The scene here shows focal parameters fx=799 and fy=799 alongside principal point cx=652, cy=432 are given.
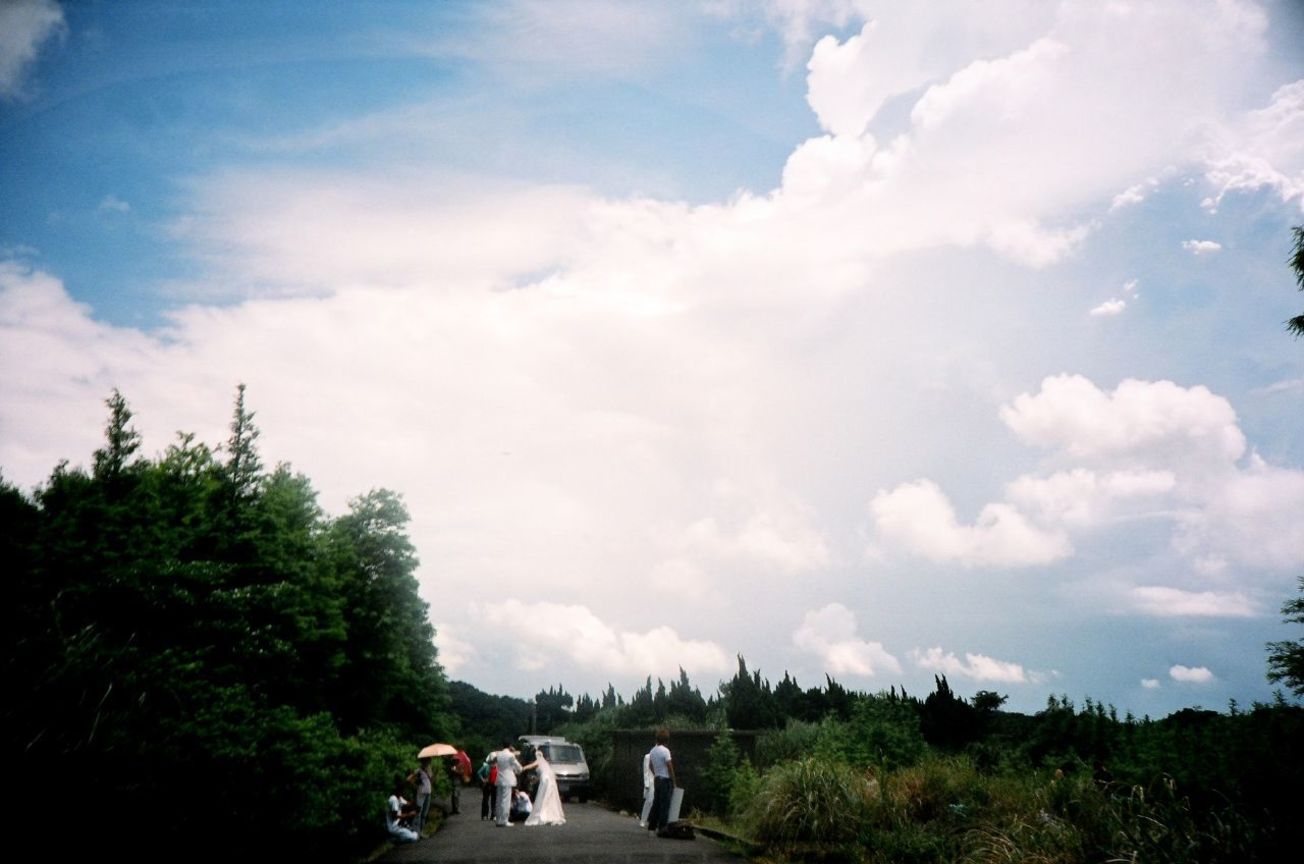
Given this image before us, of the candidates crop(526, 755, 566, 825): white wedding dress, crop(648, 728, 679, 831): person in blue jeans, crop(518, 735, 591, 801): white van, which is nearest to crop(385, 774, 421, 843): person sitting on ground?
crop(526, 755, 566, 825): white wedding dress

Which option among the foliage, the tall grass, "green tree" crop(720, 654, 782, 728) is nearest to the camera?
the foliage

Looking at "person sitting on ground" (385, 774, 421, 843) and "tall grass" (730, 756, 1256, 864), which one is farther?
"person sitting on ground" (385, 774, 421, 843)

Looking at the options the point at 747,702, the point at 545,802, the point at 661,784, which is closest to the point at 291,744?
the point at 661,784

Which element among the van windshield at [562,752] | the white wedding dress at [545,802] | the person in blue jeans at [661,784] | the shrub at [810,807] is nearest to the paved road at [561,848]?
the person in blue jeans at [661,784]

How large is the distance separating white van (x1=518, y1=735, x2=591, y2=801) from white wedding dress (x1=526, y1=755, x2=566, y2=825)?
1083 centimetres

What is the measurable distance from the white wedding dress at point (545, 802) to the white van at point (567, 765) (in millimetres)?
10833

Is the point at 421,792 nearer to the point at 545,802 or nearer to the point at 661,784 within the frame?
the point at 545,802

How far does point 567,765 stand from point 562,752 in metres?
0.75

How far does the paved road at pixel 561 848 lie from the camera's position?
37.4ft

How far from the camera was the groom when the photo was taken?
19500 mm

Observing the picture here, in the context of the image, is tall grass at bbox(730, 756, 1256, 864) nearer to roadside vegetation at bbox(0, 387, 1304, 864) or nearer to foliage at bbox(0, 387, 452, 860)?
roadside vegetation at bbox(0, 387, 1304, 864)

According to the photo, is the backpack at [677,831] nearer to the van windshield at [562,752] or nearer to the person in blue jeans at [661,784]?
the person in blue jeans at [661,784]

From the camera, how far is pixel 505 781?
1967 centimetres

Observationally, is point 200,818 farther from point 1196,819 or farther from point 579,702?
point 579,702
